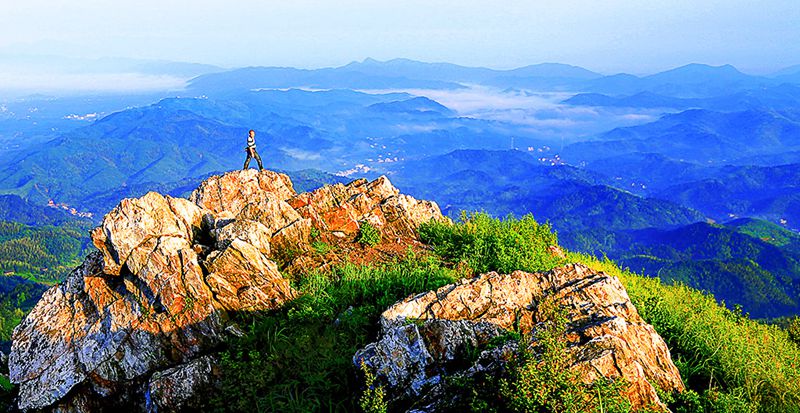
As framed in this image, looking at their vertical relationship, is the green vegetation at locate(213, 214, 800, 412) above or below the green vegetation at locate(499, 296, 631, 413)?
below

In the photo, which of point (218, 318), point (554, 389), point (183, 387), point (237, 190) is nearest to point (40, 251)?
point (237, 190)

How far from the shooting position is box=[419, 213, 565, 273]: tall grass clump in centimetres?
1246

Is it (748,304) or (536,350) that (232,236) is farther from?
(748,304)

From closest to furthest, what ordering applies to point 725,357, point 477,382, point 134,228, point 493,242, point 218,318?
point 477,382 < point 725,357 < point 218,318 < point 134,228 < point 493,242

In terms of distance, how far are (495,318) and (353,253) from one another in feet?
17.8

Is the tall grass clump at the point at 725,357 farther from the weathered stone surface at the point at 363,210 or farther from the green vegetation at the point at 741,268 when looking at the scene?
the green vegetation at the point at 741,268

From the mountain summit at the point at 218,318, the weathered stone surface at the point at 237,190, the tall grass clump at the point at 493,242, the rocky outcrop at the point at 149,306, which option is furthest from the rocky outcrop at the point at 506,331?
the weathered stone surface at the point at 237,190

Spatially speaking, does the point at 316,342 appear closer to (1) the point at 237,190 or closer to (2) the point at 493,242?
(2) the point at 493,242

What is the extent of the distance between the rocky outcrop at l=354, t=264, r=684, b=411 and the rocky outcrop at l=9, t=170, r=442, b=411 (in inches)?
147

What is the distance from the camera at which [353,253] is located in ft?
43.6

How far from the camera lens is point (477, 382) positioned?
6.86 m

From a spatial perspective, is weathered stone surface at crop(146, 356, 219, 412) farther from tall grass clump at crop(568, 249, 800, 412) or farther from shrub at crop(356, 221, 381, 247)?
tall grass clump at crop(568, 249, 800, 412)

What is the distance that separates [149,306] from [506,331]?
24.0 feet

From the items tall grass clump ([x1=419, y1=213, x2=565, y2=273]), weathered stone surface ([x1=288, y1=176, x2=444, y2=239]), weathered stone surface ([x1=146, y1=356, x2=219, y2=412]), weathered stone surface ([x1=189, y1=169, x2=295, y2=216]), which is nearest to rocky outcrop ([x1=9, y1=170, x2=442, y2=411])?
weathered stone surface ([x1=146, y1=356, x2=219, y2=412])
